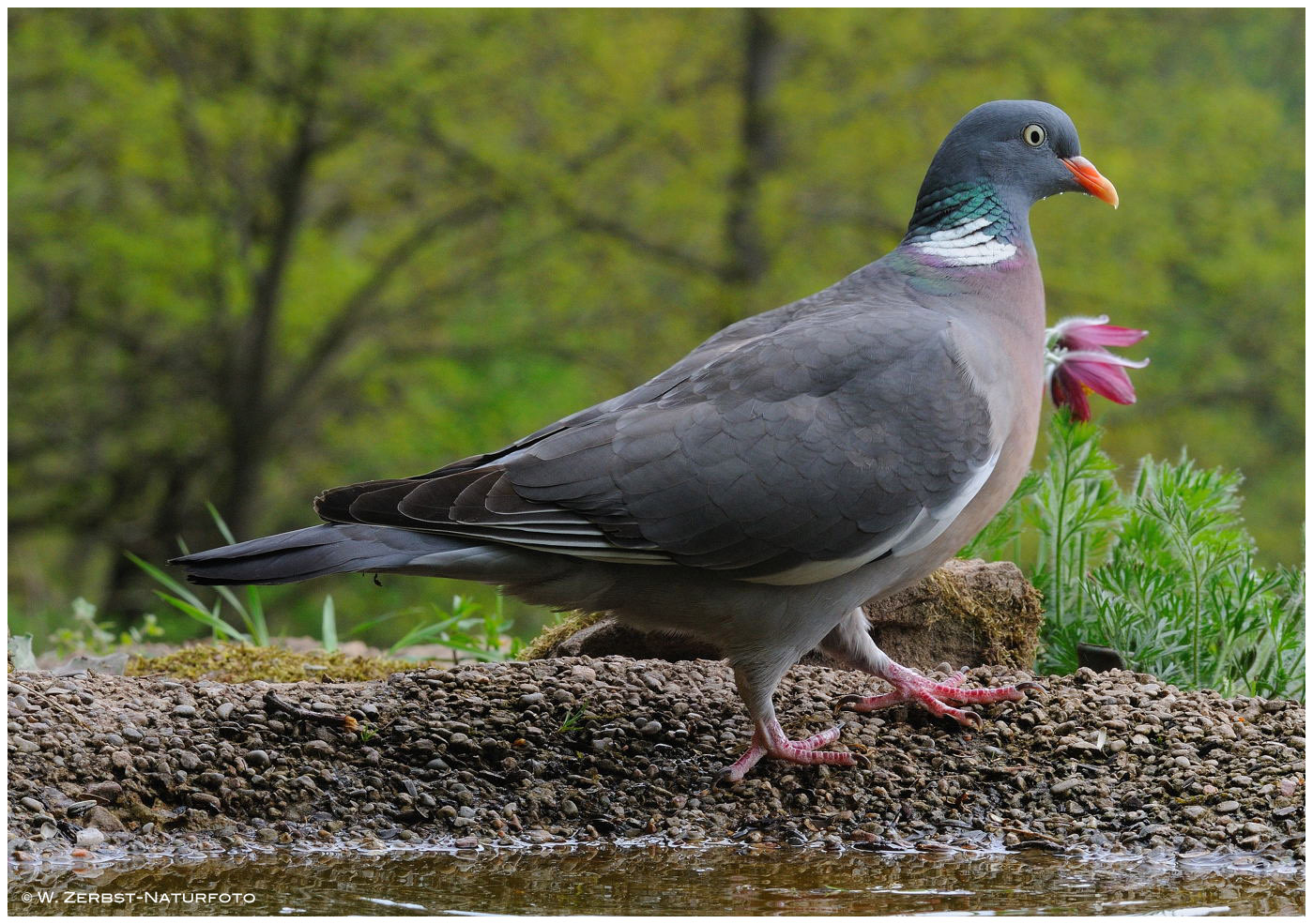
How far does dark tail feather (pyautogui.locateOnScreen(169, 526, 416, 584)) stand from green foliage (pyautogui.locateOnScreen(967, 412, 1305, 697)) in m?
2.44

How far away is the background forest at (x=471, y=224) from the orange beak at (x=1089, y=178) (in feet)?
26.2

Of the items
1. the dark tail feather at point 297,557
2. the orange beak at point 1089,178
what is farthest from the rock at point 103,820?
the orange beak at point 1089,178

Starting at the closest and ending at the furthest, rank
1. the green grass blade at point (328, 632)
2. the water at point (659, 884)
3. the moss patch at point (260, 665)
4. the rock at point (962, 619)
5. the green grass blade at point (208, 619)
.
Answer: the water at point (659, 884) → the rock at point (962, 619) → the moss patch at point (260, 665) → the green grass blade at point (208, 619) → the green grass blade at point (328, 632)

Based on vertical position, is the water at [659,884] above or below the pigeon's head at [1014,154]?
below

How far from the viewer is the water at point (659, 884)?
2807 millimetres

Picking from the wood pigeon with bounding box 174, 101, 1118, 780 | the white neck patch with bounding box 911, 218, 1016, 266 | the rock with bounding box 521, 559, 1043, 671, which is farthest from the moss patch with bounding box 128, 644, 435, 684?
the white neck patch with bounding box 911, 218, 1016, 266

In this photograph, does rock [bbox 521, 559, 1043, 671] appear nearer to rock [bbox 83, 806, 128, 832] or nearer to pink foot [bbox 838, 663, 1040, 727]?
pink foot [bbox 838, 663, 1040, 727]

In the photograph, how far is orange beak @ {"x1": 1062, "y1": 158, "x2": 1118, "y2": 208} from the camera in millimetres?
4344

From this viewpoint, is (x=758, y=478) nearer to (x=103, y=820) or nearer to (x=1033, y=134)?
(x=1033, y=134)

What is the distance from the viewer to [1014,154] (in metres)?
4.25

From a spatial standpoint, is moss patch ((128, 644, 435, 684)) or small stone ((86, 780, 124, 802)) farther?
moss patch ((128, 644, 435, 684))

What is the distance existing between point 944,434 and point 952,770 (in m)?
0.93

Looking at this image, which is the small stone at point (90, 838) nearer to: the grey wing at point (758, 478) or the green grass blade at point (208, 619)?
the grey wing at point (758, 478)

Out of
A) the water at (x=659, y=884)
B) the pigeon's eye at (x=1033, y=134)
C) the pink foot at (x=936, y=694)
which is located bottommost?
the water at (x=659, y=884)
